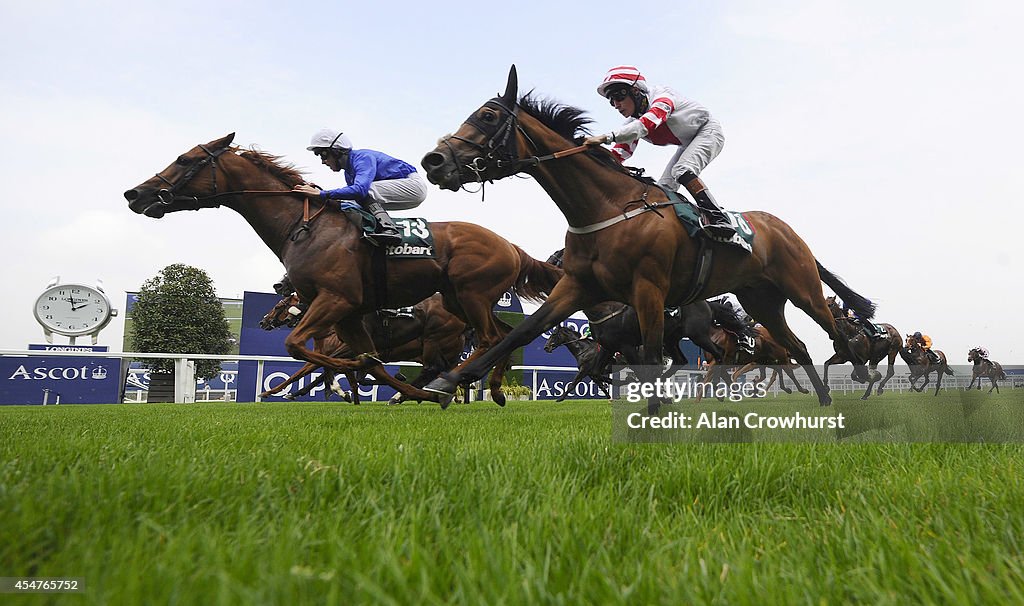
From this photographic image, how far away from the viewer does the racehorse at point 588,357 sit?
407 inches

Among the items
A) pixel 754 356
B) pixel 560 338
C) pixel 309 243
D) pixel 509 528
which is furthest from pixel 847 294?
pixel 560 338

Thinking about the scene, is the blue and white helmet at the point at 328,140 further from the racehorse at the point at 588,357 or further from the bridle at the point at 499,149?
the racehorse at the point at 588,357

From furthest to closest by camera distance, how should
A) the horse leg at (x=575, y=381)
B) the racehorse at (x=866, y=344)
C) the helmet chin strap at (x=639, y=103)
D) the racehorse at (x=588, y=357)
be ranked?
1. the racehorse at (x=866, y=344)
2. the horse leg at (x=575, y=381)
3. the racehorse at (x=588, y=357)
4. the helmet chin strap at (x=639, y=103)

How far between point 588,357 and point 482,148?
913 centimetres

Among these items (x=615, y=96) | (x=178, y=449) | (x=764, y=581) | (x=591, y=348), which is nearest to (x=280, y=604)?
(x=764, y=581)

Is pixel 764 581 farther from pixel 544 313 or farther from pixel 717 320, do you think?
pixel 717 320

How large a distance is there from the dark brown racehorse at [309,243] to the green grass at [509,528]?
11.5 ft

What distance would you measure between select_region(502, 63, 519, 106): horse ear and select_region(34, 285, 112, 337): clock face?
2250 cm

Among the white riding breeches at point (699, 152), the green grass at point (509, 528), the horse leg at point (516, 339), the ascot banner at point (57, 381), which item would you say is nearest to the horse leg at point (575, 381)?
the white riding breeches at point (699, 152)

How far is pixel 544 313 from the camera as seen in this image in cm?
380

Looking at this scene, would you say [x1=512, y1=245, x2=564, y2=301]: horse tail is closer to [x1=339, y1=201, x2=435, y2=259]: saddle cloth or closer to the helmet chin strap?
[x1=339, y1=201, x2=435, y2=259]: saddle cloth

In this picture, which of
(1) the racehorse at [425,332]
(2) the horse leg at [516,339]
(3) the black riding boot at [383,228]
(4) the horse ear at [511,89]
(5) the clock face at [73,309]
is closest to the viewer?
(2) the horse leg at [516,339]

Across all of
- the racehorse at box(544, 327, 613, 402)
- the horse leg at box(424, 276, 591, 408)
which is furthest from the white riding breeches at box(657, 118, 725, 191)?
the racehorse at box(544, 327, 613, 402)

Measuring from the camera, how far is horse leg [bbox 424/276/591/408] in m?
3.43
